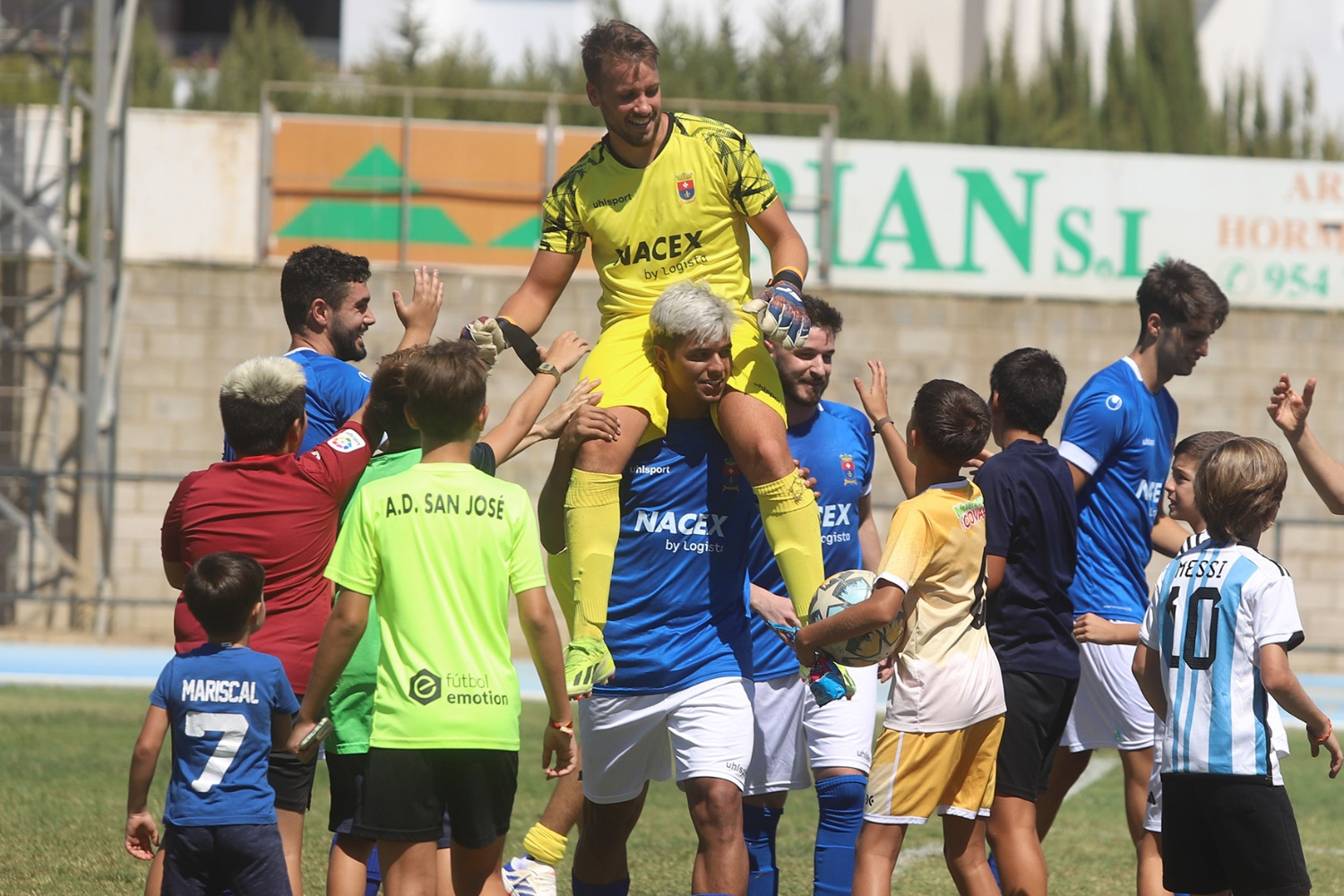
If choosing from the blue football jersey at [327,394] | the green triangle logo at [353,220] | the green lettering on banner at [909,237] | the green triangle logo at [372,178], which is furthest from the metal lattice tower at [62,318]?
the blue football jersey at [327,394]

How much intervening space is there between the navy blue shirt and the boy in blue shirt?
250 cm

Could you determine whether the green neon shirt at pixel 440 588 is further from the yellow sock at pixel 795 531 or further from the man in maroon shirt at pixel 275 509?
the yellow sock at pixel 795 531

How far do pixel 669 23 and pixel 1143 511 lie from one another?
17.7 metres

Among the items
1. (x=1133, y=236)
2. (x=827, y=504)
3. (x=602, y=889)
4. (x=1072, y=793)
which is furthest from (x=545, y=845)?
(x=1133, y=236)

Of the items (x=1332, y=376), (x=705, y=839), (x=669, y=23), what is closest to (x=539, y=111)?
(x=669, y=23)

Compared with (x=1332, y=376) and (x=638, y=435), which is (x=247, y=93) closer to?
(x=1332, y=376)

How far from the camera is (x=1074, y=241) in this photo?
17875 mm

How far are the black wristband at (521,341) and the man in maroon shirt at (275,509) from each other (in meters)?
0.60

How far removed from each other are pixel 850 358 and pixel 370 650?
1325 centimetres

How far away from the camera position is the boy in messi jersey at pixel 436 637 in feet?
13.8

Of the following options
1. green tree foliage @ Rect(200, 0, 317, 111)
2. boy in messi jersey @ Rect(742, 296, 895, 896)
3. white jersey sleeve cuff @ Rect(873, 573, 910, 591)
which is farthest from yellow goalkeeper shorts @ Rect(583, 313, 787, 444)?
green tree foliage @ Rect(200, 0, 317, 111)

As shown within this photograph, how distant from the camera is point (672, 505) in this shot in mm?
5031

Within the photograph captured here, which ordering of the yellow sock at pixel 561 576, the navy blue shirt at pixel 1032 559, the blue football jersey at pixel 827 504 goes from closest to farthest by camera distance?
the yellow sock at pixel 561 576, the navy blue shirt at pixel 1032 559, the blue football jersey at pixel 827 504

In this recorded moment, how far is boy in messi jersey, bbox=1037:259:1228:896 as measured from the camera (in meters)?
6.07
